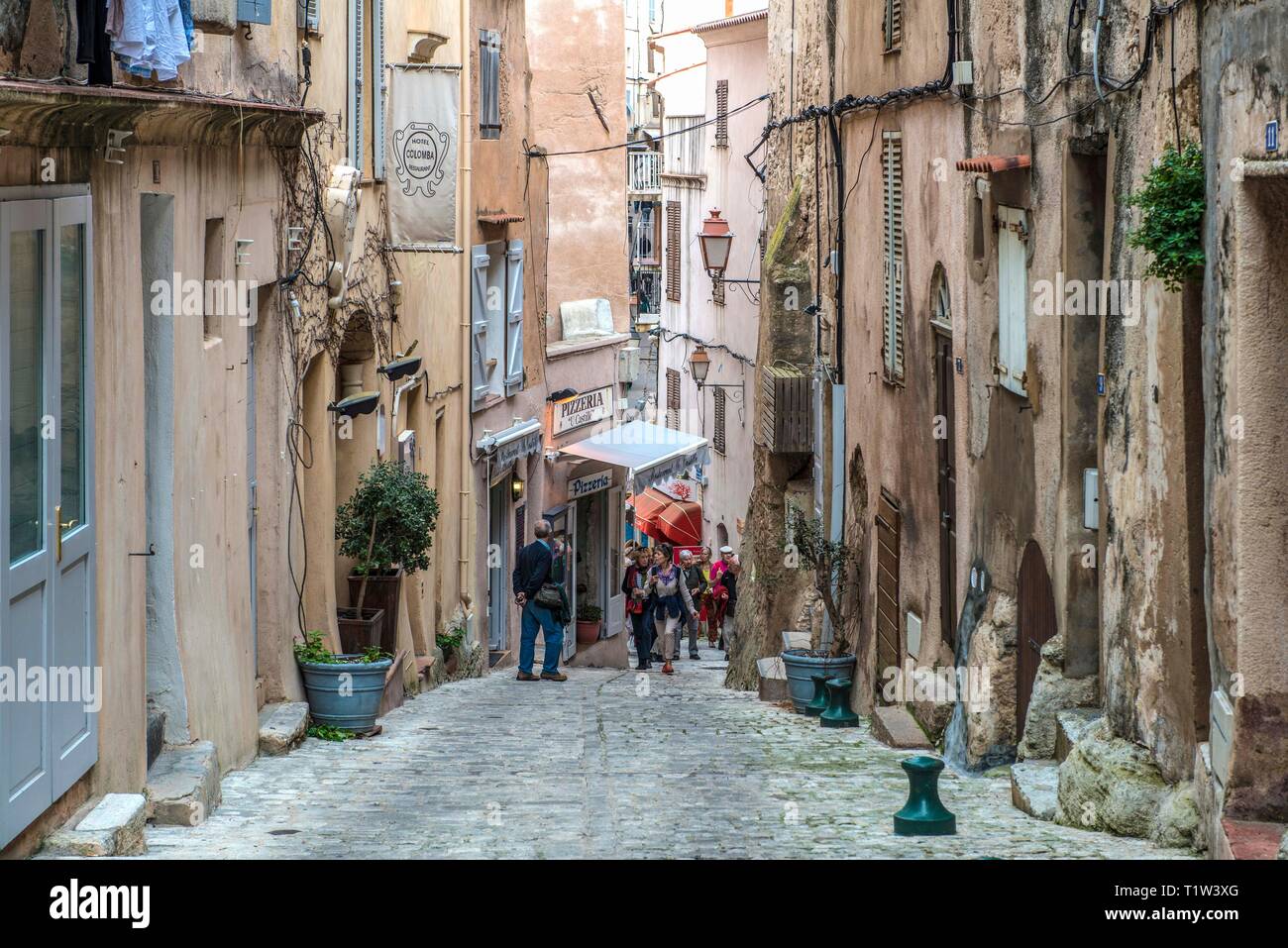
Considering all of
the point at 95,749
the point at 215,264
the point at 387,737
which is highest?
the point at 215,264

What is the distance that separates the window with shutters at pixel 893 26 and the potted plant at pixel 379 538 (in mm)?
5232

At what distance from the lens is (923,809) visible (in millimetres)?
7656

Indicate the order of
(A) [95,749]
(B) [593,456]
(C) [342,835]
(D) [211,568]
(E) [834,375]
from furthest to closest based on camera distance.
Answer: (B) [593,456] < (E) [834,375] < (D) [211,568] < (C) [342,835] < (A) [95,749]

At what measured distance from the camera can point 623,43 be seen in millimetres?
30969

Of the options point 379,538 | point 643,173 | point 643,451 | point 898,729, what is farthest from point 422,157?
point 643,173

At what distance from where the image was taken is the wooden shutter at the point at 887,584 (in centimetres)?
1449

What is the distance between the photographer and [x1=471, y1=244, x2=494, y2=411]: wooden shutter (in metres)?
21.3

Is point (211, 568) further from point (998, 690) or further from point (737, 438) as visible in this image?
point (737, 438)

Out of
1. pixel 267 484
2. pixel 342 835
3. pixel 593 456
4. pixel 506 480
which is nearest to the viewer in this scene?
pixel 342 835

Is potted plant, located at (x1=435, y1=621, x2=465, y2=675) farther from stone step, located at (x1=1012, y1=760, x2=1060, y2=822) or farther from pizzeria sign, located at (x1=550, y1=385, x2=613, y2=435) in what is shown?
stone step, located at (x1=1012, y1=760, x2=1060, y2=822)

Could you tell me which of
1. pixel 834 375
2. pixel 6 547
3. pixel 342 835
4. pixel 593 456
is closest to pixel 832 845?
pixel 342 835

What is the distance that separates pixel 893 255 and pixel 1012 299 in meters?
4.17

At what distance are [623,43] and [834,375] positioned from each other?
15.0 m

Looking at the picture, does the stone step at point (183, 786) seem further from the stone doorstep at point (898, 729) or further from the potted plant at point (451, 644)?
the potted plant at point (451, 644)
